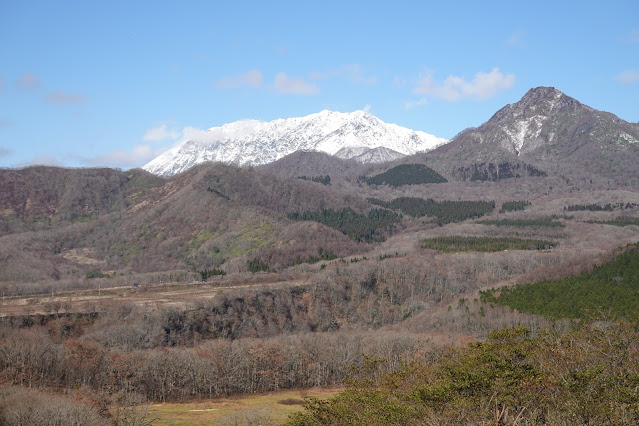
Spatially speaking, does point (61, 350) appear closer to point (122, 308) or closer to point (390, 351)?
point (122, 308)

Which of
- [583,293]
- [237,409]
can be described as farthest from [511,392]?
[583,293]

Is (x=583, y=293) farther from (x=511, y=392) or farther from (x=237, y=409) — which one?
(x=511, y=392)

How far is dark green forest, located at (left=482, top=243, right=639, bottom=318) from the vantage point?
12369cm

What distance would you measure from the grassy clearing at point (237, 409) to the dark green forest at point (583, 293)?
2082 inches

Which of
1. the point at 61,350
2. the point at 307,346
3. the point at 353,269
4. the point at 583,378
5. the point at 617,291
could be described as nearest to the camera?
the point at 583,378

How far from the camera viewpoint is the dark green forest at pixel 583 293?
406 ft

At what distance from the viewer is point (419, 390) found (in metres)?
38.4

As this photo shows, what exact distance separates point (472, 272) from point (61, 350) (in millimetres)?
131253

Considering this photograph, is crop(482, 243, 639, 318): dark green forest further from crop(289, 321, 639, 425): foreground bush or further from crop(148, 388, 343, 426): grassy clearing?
crop(289, 321, 639, 425): foreground bush

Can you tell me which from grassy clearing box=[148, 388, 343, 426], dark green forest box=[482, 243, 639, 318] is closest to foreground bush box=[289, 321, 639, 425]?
grassy clearing box=[148, 388, 343, 426]

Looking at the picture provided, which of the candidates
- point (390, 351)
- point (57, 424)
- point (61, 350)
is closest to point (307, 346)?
point (390, 351)

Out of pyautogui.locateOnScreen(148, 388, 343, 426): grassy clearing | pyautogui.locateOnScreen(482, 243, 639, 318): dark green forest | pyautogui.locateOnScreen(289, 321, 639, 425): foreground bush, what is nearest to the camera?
pyautogui.locateOnScreen(289, 321, 639, 425): foreground bush

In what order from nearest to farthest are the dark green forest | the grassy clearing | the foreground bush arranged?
1. the foreground bush
2. the grassy clearing
3. the dark green forest

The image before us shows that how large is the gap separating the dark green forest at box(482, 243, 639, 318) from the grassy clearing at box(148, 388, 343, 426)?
2082 inches
